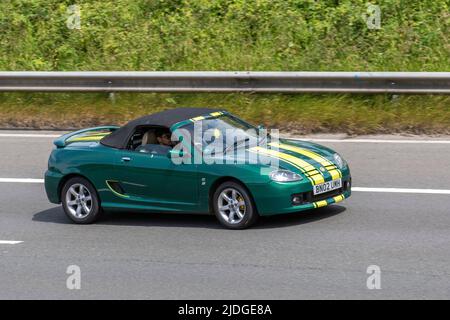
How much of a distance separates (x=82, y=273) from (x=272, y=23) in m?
11.3

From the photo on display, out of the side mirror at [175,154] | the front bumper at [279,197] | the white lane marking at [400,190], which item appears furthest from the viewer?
the white lane marking at [400,190]

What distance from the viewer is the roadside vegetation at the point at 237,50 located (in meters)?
15.9

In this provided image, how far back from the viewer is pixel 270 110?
16.1 metres

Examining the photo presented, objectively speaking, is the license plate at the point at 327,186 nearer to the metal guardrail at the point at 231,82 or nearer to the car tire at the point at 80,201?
the car tire at the point at 80,201

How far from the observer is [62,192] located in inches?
456

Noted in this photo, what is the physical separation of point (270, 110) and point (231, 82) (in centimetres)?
91

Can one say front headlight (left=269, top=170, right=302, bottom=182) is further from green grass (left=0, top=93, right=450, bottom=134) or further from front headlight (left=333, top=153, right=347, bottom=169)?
green grass (left=0, top=93, right=450, bottom=134)

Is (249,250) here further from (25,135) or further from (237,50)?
(237,50)

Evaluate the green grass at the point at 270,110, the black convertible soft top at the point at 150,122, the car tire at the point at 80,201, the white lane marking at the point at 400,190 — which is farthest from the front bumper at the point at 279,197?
the green grass at the point at 270,110

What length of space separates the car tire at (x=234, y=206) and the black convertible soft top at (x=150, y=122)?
3.79 ft

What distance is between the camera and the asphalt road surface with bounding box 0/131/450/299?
329 inches

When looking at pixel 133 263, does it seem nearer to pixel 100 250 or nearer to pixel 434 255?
pixel 100 250

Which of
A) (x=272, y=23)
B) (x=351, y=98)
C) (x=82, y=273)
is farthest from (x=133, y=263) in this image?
(x=272, y=23)

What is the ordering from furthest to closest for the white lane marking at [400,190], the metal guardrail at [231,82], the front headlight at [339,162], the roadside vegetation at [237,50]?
the roadside vegetation at [237,50] → the metal guardrail at [231,82] → the white lane marking at [400,190] → the front headlight at [339,162]
